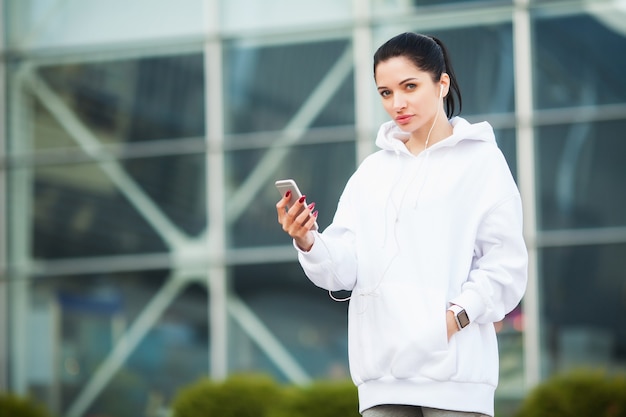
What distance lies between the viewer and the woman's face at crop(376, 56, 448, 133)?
323 centimetres

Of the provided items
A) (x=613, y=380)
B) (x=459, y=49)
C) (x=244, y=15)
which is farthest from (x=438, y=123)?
(x=244, y=15)

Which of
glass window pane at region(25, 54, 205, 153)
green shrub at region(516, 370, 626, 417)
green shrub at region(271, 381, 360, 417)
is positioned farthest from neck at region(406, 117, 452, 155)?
glass window pane at region(25, 54, 205, 153)

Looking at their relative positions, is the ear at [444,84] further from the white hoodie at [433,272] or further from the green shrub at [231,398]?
the green shrub at [231,398]

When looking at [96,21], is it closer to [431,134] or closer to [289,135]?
[289,135]

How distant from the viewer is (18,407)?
11.2m

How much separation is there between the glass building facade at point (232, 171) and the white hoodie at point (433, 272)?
7.60 metres

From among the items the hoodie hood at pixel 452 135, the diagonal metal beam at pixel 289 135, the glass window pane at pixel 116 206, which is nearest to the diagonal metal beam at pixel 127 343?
the glass window pane at pixel 116 206

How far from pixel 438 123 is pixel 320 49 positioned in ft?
26.9

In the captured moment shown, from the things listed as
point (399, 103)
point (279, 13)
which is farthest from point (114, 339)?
point (399, 103)

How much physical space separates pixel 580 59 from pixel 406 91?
312 inches

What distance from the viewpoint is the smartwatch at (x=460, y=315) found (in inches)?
123

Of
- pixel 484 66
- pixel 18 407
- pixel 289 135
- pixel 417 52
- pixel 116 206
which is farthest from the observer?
pixel 116 206

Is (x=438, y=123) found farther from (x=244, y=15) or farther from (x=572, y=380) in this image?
(x=244, y=15)

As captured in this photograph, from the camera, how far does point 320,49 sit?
11.4 metres
